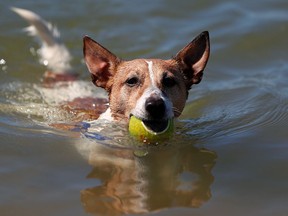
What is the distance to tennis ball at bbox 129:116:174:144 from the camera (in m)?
5.18

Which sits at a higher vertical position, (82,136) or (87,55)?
(87,55)

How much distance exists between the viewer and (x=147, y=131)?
17.0 ft

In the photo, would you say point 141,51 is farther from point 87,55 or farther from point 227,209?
point 227,209

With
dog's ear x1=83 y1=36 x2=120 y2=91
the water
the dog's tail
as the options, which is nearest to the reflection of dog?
dog's ear x1=83 y1=36 x2=120 y2=91

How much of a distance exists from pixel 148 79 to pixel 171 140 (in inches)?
25.7

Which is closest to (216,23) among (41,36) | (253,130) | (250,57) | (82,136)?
(250,57)

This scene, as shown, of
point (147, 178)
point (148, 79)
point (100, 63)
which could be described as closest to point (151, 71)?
point (148, 79)

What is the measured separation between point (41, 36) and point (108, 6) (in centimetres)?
279

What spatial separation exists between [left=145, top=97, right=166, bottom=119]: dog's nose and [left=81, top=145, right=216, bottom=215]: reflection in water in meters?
0.48

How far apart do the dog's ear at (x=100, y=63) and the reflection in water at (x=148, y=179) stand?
0.89 m

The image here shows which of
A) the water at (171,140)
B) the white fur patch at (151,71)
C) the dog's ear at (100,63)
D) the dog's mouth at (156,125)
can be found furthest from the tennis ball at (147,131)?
the dog's ear at (100,63)

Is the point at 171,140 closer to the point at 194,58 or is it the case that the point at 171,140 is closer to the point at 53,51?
the point at 194,58

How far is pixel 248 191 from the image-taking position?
4461mm

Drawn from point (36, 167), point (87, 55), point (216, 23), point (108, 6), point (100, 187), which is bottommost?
point (100, 187)
